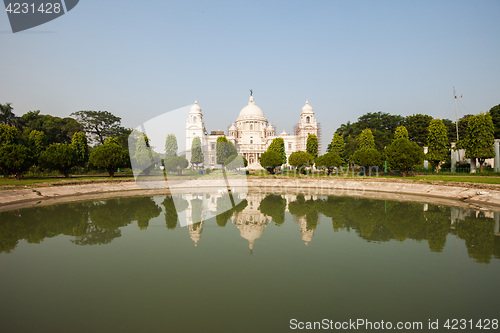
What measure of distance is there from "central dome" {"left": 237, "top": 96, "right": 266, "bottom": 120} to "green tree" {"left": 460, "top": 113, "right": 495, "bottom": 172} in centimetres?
6629

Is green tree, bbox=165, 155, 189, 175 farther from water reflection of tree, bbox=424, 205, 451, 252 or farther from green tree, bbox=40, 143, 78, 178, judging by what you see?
water reflection of tree, bbox=424, 205, 451, 252

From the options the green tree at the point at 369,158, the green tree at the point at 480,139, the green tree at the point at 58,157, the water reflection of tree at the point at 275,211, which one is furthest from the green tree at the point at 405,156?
the green tree at the point at 58,157

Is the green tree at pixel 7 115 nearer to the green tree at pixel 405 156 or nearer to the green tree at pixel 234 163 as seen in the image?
the green tree at pixel 234 163

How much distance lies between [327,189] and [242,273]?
93.9ft

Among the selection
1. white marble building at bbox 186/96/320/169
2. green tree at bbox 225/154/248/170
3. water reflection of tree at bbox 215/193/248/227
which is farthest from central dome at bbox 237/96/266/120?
water reflection of tree at bbox 215/193/248/227

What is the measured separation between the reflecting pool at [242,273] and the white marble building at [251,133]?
65240mm

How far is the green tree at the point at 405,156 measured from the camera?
36.2 meters

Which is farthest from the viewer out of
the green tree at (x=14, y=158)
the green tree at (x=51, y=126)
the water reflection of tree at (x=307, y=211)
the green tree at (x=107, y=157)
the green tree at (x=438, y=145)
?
the green tree at (x=51, y=126)

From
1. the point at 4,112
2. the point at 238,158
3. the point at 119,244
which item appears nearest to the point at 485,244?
the point at 119,244

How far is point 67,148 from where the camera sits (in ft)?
125

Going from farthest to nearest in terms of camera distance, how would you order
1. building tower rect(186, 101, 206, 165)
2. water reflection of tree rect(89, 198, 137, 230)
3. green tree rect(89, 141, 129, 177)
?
building tower rect(186, 101, 206, 165) < green tree rect(89, 141, 129, 177) < water reflection of tree rect(89, 198, 137, 230)

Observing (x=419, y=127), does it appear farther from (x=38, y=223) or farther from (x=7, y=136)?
(x=7, y=136)

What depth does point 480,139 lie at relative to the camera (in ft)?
117

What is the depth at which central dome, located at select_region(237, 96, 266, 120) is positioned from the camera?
96.6m
